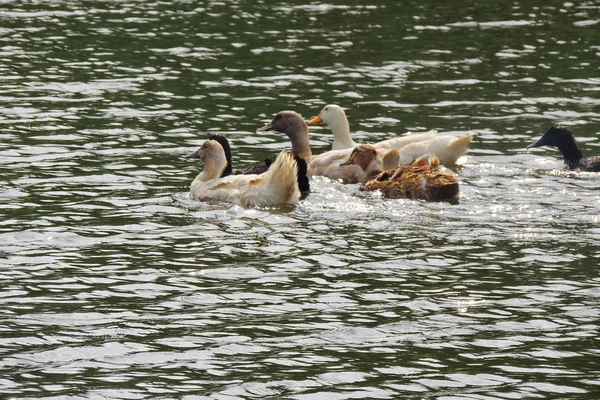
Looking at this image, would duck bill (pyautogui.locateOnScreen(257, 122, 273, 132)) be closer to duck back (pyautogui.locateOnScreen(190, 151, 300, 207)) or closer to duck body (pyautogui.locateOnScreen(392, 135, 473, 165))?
duck body (pyautogui.locateOnScreen(392, 135, 473, 165))

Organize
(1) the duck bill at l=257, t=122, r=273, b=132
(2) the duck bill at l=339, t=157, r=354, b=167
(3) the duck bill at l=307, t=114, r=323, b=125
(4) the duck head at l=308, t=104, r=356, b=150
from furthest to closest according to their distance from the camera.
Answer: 1. (3) the duck bill at l=307, t=114, r=323, b=125
2. (1) the duck bill at l=257, t=122, r=273, b=132
3. (4) the duck head at l=308, t=104, r=356, b=150
4. (2) the duck bill at l=339, t=157, r=354, b=167

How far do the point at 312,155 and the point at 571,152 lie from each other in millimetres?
3857

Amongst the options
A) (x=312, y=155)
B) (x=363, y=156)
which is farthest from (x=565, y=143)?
(x=312, y=155)

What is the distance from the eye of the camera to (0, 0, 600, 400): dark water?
1018 centimetres

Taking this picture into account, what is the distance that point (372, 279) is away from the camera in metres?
12.6

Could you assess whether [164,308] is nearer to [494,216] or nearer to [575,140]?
[494,216]

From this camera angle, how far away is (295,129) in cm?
1923

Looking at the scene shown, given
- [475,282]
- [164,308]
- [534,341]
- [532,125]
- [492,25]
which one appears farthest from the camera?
[492,25]

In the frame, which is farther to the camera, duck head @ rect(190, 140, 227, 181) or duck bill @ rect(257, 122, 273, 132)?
duck bill @ rect(257, 122, 273, 132)

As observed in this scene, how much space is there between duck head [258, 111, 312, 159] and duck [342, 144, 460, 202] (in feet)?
5.29

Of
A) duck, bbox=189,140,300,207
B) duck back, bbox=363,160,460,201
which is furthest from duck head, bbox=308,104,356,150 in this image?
duck, bbox=189,140,300,207

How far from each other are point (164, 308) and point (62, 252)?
8.05 feet

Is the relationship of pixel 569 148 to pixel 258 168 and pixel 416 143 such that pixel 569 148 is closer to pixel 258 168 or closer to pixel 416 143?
pixel 416 143

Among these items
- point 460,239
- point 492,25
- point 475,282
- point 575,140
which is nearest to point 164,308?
point 475,282
